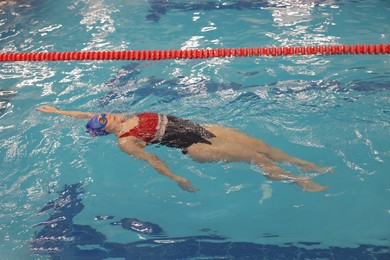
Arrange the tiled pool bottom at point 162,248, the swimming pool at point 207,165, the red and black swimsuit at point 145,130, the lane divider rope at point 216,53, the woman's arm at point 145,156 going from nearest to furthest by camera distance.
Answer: the tiled pool bottom at point 162,248, the swimming pool at point 207,165, the woman's arm at point 145,156, the red and black swimsuit at point 145,130, the lane divider rope at point 216,53

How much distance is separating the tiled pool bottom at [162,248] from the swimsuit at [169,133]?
0.81 metres

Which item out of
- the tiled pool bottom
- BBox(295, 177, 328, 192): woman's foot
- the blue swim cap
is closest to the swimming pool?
the tiled pool bottom

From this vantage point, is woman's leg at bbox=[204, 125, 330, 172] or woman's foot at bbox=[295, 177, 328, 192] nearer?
woman's foot at bbox=[295, 177, 328, 192]

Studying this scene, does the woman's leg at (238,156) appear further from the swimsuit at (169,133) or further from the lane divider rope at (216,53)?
the lane divider rope at (216,53)

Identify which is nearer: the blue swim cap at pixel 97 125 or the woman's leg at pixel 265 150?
the woman's leg at pixel 265 150

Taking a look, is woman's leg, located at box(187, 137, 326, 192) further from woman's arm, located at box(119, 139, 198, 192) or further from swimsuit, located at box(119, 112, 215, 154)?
woman's arm, located at box(119, 139, 198, 192)

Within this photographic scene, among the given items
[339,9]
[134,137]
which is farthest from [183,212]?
[339,9]

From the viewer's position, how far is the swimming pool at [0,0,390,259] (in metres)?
3.38

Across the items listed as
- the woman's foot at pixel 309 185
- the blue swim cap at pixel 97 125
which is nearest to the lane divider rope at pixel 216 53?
the blue swim cap at pixel 97 125

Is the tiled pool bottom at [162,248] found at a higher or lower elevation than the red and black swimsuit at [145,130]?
lower

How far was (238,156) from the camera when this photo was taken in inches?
142

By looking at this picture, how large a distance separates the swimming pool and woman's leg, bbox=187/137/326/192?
14 cm

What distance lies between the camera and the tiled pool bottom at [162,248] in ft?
10.2

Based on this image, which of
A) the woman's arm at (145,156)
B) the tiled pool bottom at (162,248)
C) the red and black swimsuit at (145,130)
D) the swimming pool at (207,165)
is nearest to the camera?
the tiled pool bottom at (162,248)
